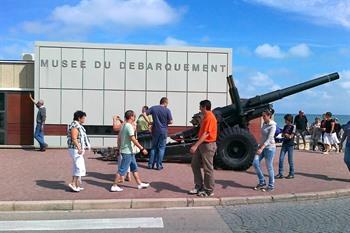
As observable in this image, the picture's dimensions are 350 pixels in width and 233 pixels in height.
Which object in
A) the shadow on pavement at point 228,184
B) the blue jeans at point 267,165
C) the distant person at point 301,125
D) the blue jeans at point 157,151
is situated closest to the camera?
→ the blue jeans at point 267,165

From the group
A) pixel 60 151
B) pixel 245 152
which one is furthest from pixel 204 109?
pixel 60 151

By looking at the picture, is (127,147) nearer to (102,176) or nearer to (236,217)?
(102,176)

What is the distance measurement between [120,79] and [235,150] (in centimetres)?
743

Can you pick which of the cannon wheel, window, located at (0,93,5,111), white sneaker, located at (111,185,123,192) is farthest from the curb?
window, located at (0,93,5,111)

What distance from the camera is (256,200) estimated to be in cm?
974

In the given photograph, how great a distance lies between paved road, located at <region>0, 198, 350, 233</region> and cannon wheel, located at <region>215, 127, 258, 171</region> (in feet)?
12.8

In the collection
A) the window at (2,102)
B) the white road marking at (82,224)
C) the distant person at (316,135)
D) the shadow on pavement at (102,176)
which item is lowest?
the white road marking at (82,224)

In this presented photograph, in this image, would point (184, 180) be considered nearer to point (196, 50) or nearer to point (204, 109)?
point (204, 109)

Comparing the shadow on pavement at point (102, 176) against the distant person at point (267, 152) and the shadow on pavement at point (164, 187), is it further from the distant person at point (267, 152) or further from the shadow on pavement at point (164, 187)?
the distant person at point (267, 152)

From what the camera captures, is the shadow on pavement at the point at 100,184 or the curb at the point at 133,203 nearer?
the curb at the point at 133,203

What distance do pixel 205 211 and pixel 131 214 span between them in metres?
1.28

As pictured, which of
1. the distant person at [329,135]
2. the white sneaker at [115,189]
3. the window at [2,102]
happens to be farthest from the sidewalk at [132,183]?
the distant person at [329,135]

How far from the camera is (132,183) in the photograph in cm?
1099

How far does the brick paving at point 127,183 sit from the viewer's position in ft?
32.4
